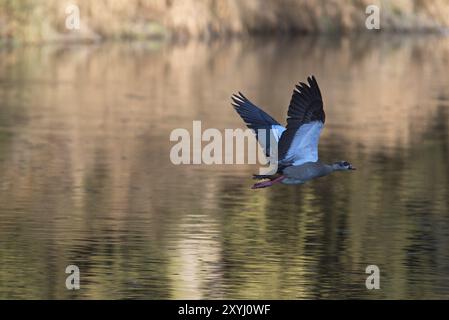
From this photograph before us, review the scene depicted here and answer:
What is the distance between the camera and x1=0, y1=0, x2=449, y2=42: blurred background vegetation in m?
36.8

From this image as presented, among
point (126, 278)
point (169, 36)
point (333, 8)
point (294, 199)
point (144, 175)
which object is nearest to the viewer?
point (126, 278)

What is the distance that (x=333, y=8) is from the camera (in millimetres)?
A: 45094

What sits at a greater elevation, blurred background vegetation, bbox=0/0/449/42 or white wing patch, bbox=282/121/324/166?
blurred background vegetation, bbox=0/0/449/42

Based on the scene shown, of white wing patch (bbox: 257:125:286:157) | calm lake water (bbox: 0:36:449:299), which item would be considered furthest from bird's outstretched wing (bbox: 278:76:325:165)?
calm lake water (bbox: 0:36:449:299)

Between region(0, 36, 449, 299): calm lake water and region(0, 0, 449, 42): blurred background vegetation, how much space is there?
501 centimetres

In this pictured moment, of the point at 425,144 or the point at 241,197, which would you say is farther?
the point at 425,144

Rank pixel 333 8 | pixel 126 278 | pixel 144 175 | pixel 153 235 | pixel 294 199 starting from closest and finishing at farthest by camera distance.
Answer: pixel 126 278 → pixel 153 235 → pixel 294 199 → pixel 144 175 → pixel 333 8

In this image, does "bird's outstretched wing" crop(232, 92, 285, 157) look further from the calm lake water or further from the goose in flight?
the calm lake water

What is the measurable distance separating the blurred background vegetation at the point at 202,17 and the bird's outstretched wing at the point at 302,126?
2312 cm

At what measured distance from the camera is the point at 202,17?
41438mm

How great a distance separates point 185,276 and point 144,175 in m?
5.71

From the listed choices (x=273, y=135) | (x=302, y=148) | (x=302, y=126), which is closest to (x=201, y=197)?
(x=273, y=135)

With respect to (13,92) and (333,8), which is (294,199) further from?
(333,8)
